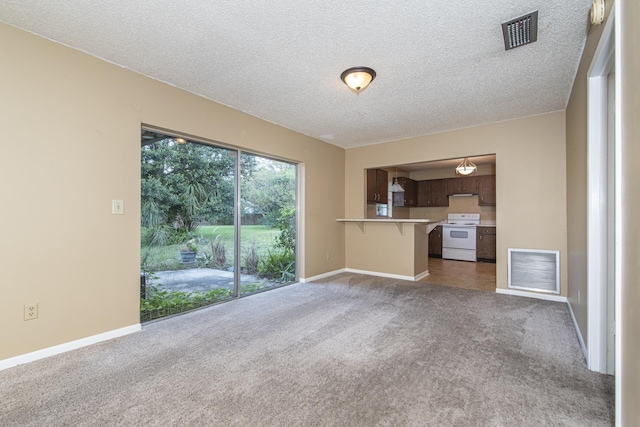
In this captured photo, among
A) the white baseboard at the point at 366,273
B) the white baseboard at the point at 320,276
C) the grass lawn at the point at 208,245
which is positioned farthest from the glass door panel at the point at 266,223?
the white baseboard at the point at 366,273

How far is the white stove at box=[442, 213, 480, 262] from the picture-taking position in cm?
718

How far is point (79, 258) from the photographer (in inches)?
98.0

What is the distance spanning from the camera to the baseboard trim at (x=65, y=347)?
7.07 ft

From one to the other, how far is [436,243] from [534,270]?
12.7 ft

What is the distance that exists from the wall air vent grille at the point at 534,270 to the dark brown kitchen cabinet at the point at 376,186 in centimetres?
255

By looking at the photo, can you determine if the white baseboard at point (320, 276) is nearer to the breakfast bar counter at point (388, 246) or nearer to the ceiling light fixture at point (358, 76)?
the breakfast bar counter at point (388, 246)

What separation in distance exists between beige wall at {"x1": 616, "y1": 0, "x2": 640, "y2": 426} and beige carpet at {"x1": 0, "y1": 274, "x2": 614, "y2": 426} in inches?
22.3

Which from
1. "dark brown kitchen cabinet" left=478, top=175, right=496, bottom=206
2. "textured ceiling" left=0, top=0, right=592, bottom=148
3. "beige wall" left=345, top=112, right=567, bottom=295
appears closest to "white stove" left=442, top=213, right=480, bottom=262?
"dark brown kitchen cabinet" left=478, top=175, right=496, bottom=206

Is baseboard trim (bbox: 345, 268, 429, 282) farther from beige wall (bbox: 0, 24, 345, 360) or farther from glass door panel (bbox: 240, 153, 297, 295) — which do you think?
beige wall (bbox: 0, 24, 345, 360)

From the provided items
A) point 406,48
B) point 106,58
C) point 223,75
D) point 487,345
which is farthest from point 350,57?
point 487,345

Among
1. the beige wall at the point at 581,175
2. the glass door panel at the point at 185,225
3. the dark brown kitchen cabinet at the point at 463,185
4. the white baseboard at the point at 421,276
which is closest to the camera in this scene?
the beige wall at the point at 581,175

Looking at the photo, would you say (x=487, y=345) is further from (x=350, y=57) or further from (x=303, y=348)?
(x=350, y=57)

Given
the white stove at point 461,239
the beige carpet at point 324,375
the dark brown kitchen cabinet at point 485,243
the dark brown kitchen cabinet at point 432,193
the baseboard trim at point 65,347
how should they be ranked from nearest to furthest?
the beige carpet at point 324,375 < the baseboard trim at point 65,347 < the dark brown kitchen cabinet at point 485,243 < the white stove at point 461,239 < the dark brown kitchen cabinet at point 432,193

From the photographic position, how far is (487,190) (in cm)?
727
